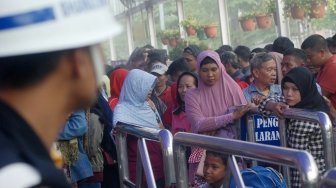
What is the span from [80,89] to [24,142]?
0.38 feet

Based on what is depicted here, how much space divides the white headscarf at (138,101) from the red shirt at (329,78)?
4.06 ft

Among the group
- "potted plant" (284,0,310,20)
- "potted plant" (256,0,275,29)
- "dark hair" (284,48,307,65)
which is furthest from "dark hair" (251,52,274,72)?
"potted plant" (256,0,275,29)

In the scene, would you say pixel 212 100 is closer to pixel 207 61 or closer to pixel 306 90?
pixel 207 61

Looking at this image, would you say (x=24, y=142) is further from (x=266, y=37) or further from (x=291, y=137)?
(x=266, y=37)

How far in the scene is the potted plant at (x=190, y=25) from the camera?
44.3 ft

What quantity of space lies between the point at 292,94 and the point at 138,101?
1.20 meters

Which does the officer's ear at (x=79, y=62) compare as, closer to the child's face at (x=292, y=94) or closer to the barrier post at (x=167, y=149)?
the barrier post at (x=167, y=149)

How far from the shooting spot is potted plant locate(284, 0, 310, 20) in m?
10.0

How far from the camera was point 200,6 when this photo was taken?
14.5 m

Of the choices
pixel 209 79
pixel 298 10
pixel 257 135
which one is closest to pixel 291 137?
pixel 257 135

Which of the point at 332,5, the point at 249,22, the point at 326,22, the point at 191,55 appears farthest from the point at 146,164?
the point at 249,22

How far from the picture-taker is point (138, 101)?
16.8ft

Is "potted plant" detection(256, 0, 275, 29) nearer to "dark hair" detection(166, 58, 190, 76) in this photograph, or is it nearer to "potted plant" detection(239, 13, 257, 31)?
"potted plant" detection(239, 13, 257, 31)

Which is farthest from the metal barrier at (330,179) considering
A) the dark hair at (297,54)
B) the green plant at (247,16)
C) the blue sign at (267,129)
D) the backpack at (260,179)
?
the green plant at (247,16)
